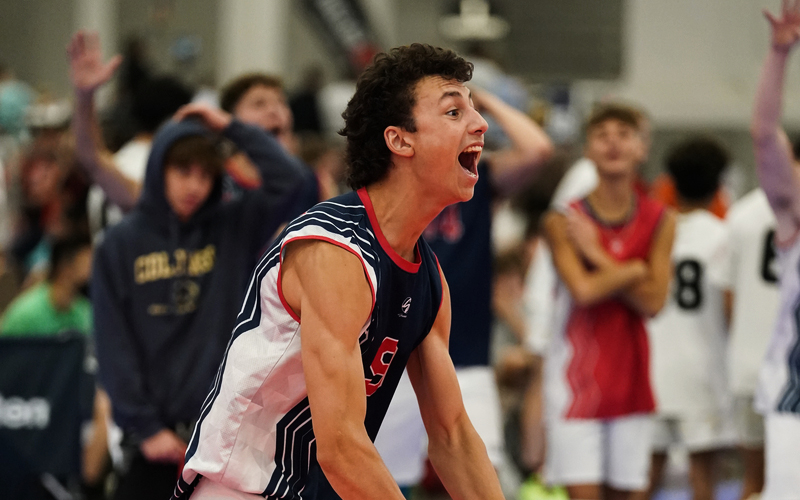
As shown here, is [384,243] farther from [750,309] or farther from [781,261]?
[750,309]

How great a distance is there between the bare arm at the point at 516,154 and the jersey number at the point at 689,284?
1.52 m

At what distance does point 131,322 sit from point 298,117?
8.94 metres

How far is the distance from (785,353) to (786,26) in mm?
1452

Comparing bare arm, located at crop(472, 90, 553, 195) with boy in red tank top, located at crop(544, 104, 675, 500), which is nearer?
bare arm, located at crop(472, 90, 553, 195)

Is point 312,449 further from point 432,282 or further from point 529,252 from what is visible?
point 529,252

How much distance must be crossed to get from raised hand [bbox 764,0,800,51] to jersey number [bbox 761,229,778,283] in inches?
62.6

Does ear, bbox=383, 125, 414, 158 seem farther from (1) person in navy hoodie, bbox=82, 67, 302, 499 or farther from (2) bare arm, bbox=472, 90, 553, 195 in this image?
(2) bare arm, bbox=472, 90, 553, 195

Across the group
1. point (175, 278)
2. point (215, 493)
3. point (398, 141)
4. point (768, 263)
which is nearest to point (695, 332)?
point (768, 263)

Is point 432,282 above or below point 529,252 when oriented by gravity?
above

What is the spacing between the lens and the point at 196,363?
471 centimetres

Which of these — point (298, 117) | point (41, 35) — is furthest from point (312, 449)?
point (41, 35)

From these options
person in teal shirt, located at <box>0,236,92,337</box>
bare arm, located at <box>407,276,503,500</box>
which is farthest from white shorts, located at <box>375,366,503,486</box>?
person in teal shirt, located at <box>0,236,92,337</box>

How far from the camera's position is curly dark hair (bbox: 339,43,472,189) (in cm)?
292

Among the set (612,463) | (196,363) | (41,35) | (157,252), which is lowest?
(612,463)
